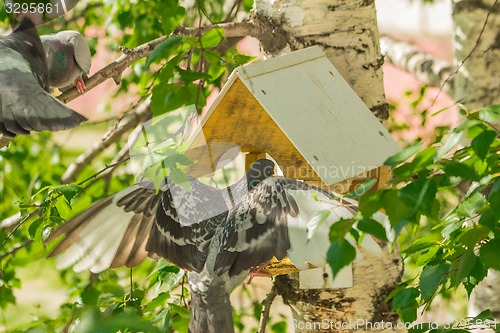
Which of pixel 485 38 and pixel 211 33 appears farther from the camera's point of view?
→ pixel 485 38

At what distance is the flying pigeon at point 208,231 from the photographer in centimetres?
155

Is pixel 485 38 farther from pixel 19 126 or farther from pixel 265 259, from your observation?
pixel 19 126

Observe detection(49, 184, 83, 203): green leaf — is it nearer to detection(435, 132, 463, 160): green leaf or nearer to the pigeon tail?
the pigeon tail

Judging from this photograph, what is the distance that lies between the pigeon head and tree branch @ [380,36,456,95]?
5.00 ft

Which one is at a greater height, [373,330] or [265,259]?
[265,259]

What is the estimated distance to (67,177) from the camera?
9.22 ft

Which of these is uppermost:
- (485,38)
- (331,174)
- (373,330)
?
(485,38)

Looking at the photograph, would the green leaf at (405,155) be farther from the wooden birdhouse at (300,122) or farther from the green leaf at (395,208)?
the wooden birdhouse at (300,122)

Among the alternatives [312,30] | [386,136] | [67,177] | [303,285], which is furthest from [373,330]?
[67,177]

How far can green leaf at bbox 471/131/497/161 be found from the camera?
Result: 3.57ft

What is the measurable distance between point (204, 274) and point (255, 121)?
0.45 meters

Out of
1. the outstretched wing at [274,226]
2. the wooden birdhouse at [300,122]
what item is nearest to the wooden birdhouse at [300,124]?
the wooden birdhouse at [300,122]

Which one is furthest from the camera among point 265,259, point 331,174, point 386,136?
point 386,136

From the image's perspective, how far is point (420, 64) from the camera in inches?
133
